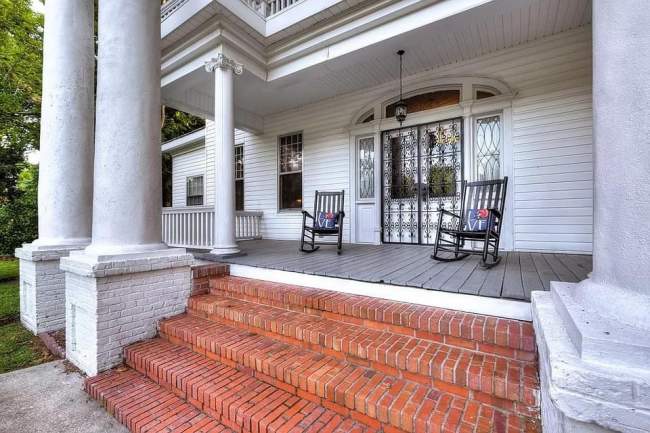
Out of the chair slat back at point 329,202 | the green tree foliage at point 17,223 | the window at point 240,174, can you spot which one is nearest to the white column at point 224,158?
the chair slat back at point 329,202

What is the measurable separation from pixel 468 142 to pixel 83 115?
5034 mm

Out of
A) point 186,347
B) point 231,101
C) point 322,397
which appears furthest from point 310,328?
point 231,101

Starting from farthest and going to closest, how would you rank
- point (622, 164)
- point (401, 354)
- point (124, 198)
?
point (124, 198), point (401, 354), point (622, 164)

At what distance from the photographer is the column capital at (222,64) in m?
3.95

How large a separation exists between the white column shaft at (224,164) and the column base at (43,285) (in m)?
1.58

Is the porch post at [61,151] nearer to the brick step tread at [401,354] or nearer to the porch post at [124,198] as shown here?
the porch post at [124,198]

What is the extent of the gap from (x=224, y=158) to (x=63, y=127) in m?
1.73

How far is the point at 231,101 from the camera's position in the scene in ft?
13.3

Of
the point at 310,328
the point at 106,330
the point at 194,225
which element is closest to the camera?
the point at 310,328

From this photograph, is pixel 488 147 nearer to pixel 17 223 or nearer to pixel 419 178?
pixel 419 178

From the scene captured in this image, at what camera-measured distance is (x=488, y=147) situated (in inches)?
173

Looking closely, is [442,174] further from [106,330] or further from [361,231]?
[106,330]

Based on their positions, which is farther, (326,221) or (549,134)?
(326,221)

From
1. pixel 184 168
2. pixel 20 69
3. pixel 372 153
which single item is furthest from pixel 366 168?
pixel 20 69
